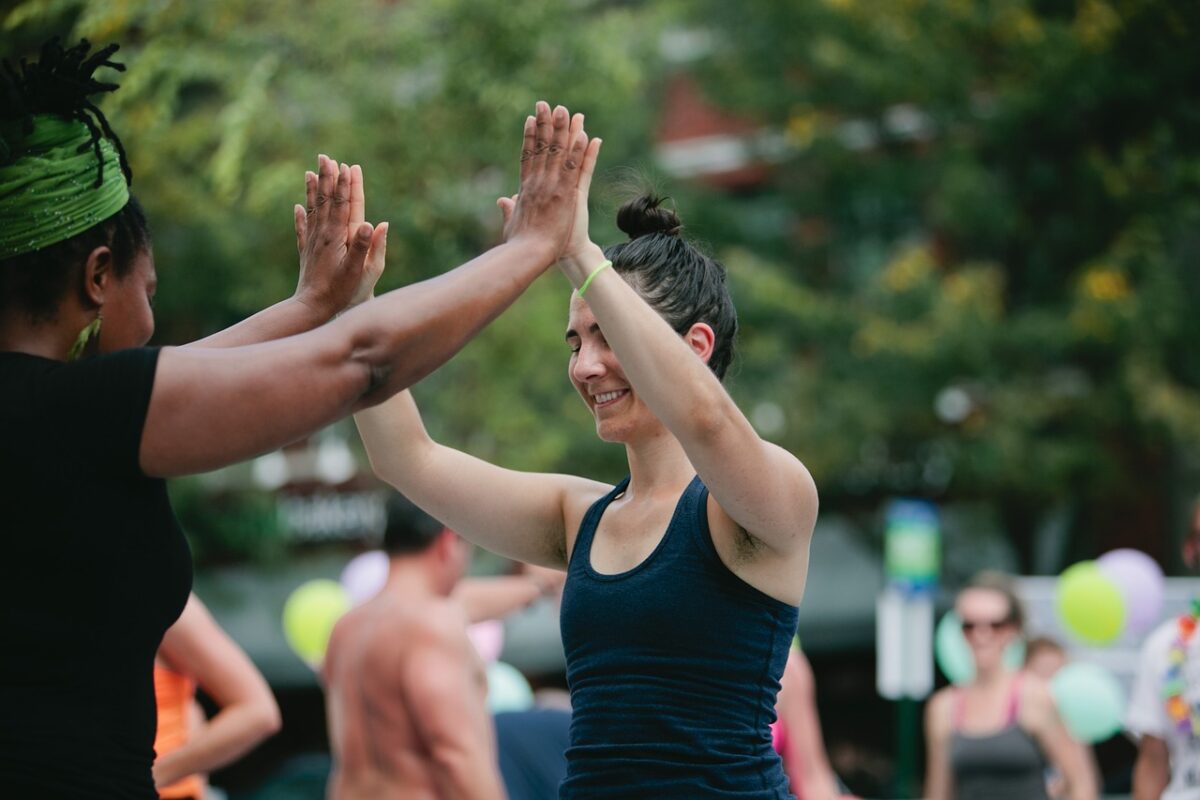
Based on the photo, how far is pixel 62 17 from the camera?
19.2ft

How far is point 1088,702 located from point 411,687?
4.72 meters

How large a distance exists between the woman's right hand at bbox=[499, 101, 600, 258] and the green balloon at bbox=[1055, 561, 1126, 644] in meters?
6.48

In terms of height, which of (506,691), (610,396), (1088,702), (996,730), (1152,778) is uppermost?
(610,396)

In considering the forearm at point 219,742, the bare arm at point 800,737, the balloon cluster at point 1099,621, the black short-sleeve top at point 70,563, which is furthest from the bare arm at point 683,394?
the balloon cluster at point 1099,621

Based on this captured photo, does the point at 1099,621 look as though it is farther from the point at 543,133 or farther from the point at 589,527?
the point at 543,133

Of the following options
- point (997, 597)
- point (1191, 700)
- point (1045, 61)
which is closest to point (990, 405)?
point (1045, 61)

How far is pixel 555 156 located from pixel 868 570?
50.3ft

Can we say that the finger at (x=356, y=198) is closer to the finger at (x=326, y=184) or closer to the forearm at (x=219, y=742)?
the finger at (x=326, y=184)

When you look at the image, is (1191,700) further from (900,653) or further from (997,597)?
(900,653)

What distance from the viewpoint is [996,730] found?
686 centimetres

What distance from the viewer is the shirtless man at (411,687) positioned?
4547 millimetres

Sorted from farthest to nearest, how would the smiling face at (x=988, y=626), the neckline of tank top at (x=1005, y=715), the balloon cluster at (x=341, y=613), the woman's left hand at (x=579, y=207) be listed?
1. the balloon cluster at (x=341, y=613)
2. the smiling face at (x=988, y=626)
3. the neckline of tank top at (x=1005, y=715)
4. the woman's left hand at (x=579, y=207)

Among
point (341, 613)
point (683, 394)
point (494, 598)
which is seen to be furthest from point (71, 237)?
point (341, 613)

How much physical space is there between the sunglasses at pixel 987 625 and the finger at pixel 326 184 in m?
5.15
